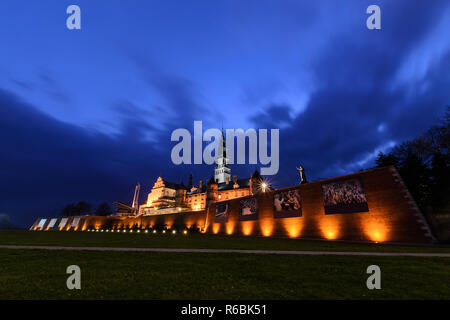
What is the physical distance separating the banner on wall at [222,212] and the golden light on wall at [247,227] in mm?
4706

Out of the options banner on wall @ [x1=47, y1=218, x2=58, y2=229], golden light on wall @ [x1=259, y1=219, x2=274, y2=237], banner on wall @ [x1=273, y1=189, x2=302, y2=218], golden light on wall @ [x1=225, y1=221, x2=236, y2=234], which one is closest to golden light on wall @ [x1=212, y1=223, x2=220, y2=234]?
golden light on wall @ [x1=225, y1=221, x2=236, y2=234]

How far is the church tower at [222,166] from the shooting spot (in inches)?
5157

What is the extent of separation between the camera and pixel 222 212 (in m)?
34.6

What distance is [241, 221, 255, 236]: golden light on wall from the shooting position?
28.1 metres

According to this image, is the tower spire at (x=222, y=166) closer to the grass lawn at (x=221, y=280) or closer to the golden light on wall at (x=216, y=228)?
the golden light on wall at (x=216, y=228)

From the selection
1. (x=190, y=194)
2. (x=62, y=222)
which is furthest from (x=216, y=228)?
(x=62, y=222)

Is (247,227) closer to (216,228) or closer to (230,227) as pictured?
(230,227)

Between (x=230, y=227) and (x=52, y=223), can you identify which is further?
(x=52, y=223)

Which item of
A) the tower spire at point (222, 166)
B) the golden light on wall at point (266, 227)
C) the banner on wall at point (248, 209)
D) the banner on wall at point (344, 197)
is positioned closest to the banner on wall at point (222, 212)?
the banner on wall at point (248, 209)

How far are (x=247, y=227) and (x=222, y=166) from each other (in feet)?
347

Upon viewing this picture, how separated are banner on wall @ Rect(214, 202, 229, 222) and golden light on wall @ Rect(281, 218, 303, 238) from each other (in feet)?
39.9

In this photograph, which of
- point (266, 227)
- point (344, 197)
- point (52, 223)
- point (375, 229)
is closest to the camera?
point (375, 229)
